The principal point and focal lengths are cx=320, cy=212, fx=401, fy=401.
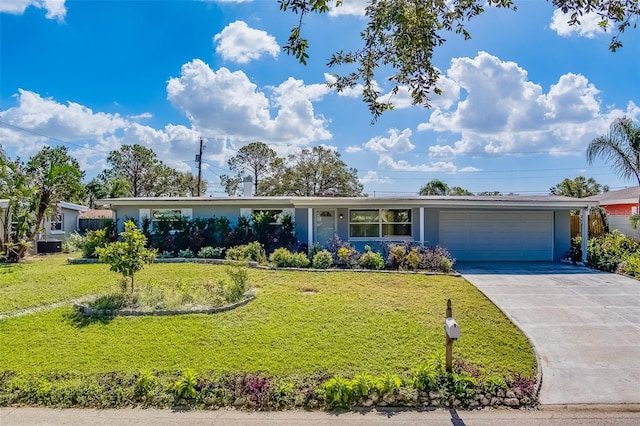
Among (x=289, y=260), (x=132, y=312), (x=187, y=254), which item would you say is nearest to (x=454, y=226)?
(x=289, y=260)

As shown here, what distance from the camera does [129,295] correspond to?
9023mm

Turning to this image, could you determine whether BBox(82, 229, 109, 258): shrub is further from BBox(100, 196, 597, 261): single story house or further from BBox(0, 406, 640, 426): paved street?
BBox(0, 406, 640, 426): paved street

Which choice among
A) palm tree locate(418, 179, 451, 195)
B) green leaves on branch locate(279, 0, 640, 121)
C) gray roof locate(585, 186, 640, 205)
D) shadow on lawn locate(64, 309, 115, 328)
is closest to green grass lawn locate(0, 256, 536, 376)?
shadow on lawn locate(64, 309, 115, 328)

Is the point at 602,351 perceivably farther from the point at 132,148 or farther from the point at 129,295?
the point at 132,148

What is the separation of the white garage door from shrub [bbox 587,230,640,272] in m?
1.69

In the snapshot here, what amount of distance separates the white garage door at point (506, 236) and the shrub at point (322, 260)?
581cm

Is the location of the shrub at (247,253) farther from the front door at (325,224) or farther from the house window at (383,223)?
the house window at (383,223)

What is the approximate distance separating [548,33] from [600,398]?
5.61 metres

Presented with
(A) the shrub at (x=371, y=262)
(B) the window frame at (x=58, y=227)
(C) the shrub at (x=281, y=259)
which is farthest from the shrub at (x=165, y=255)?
(B) the window frame at (x=58, y=227)

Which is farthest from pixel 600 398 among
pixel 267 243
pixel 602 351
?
pixel 267 243

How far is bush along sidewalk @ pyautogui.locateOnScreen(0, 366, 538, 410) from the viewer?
5.30m

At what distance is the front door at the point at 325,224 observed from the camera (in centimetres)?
1684

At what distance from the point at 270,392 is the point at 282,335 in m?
1.84

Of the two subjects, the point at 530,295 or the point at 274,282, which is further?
the point at 274,282
